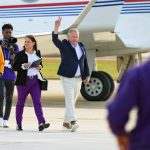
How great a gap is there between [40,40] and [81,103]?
6.28 feet

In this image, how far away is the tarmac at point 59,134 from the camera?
9.67 metres

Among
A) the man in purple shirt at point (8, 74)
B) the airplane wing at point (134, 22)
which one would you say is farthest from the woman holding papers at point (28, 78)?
the airplane wing at point (134, 22)

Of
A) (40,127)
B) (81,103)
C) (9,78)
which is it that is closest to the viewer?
(40,127)

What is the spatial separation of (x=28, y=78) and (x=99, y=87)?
5645mm

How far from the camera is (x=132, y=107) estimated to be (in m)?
4.25

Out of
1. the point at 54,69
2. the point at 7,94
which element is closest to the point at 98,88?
the point at 7,94

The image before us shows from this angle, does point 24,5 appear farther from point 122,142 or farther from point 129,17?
point 122,142

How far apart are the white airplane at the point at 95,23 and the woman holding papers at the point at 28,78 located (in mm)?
4385

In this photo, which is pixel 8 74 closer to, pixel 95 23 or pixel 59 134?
pixel 59 134

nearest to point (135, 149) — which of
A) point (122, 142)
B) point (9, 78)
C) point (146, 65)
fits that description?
point (122, 142)

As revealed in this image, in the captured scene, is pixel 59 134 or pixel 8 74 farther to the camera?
pixel 8 74

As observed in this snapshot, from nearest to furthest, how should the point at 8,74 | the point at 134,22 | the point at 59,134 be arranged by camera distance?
the point at 59,134 < the point at 8,74 < the point at 134,22

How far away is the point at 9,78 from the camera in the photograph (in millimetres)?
12500

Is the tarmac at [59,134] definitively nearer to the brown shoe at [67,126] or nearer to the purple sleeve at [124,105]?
the brown shoe at [67,126]
